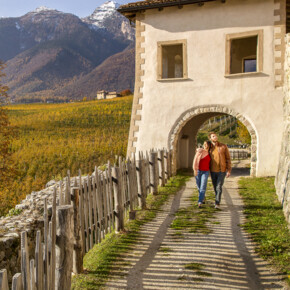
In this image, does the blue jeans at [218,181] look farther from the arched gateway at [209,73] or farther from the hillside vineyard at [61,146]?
the hillside vineyard at [61,146]

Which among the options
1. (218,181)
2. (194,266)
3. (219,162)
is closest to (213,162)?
(219,162)

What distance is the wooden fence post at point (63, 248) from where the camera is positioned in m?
3.71

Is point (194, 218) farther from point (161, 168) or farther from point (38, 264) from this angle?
point (38, 264)

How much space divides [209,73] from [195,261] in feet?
30.5

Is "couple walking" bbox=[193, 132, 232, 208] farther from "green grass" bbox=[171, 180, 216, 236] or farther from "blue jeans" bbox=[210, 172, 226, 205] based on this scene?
"green grass" bbox=[171, 180, 216, 236]

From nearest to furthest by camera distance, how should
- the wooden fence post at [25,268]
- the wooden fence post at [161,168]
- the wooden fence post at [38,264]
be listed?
the wooden fence post at [25,268] < the wooden fence post at [38,264] < the wooden fence post at [161,168]

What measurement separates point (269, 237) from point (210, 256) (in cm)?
138

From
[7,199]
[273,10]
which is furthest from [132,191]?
[7,199]

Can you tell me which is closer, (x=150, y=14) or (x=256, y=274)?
(x=256, y=274)

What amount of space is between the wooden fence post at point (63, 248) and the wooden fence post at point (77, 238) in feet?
2.56

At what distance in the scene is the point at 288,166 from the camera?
7.37 metres

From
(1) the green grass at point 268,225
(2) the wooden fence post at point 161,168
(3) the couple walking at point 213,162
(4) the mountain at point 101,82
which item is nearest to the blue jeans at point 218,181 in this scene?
(3) the couple walking at point 213,162

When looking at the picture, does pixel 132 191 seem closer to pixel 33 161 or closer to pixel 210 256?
pixel 210 256

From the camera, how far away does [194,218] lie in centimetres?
697
